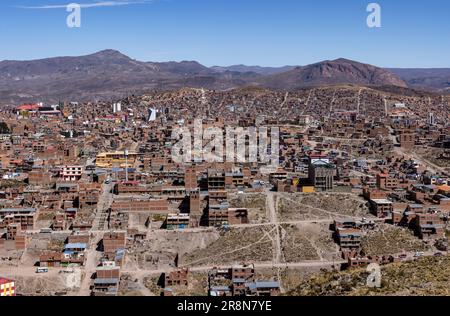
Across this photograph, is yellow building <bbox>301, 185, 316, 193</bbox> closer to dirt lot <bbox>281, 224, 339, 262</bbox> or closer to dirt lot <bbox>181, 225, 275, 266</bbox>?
dirt lot <bbox>281, 224, 339, 262</bbox>

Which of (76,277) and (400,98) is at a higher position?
(400,98)

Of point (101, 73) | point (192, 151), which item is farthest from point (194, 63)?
point (192, 151)

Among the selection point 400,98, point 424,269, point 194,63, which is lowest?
point 424,269

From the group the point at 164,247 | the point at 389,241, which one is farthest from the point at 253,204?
the point at 389,241

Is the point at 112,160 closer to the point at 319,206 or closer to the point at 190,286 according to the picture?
the point at 319,206

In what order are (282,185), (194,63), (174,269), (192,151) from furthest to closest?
(194,63), (192,151), (282,185), (174,269)

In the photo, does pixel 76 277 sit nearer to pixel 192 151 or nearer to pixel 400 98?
pixel 192 151

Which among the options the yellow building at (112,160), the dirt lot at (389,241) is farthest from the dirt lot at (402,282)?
the yellow building at (112,160)
